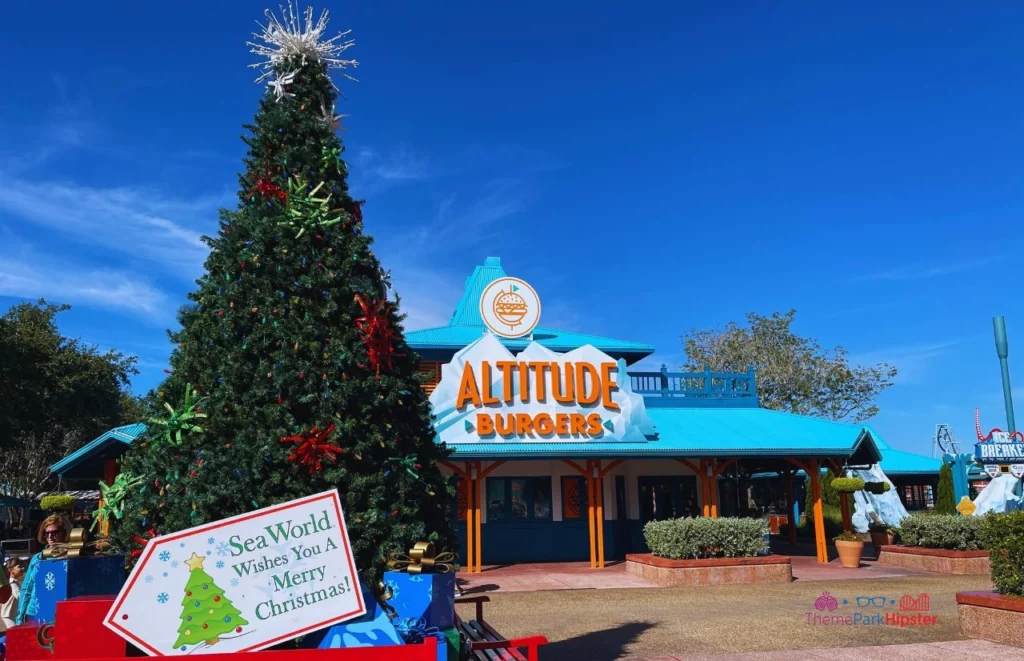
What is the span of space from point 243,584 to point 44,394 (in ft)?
108

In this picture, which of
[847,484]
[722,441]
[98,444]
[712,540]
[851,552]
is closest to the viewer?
[712,540]

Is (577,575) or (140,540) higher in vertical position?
(140,540)

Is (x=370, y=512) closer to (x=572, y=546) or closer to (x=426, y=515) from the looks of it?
(x=426, y=515)

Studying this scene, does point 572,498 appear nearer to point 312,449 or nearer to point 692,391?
point 692,391

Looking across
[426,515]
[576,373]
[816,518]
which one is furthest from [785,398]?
[426,515]

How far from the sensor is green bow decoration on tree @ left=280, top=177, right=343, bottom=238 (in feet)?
16.6

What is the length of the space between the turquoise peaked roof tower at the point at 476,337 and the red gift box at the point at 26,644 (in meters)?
15.5

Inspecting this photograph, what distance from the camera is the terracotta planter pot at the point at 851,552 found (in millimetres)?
16609

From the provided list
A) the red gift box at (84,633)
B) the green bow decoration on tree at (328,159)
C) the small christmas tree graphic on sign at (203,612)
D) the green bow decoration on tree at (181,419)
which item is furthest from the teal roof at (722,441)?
the red gift box at (84,633)

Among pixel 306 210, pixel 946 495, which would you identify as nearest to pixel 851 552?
pixel 946 495

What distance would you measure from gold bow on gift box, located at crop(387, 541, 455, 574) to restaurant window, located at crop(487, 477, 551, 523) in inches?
579

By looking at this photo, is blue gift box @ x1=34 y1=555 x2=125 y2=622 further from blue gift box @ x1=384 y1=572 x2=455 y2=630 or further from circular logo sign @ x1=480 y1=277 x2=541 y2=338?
circular logo sign @ x1=480 y1=277 x2=541 y2=338

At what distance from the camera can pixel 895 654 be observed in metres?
7.91

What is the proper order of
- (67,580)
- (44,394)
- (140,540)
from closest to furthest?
1. (67,580)
2. (140,540)
3. (44,394)
